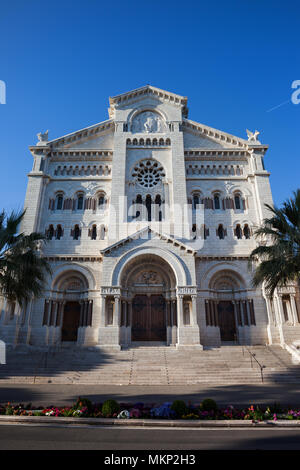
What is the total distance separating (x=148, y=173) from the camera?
98.3 feet

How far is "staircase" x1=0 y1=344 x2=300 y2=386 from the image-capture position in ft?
52.9

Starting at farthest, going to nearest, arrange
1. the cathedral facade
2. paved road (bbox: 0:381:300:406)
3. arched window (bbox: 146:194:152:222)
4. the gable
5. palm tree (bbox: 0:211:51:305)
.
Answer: the gable → arched window (bbox: 146:194:152:222) → the cathedral facade → palm tree (bbox: 0:211:51:305) → paved road (bbox: 0:381:300:406)

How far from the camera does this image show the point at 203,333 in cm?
2391

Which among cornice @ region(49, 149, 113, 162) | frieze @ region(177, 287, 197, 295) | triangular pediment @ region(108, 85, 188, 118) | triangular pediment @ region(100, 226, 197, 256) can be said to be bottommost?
frieze @ region(177, 287, 197, 295)

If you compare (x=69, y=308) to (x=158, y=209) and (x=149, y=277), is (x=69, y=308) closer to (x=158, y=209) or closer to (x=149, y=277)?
(x=149, y=277)

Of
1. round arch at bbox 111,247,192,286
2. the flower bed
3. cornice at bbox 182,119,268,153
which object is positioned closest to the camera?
the flower bed

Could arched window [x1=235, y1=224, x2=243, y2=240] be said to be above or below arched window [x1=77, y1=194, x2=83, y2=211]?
below

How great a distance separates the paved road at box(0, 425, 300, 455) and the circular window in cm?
2364

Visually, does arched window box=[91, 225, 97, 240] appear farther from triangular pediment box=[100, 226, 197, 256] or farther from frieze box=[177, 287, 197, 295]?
frieze box=[177, 287, 197, 295]

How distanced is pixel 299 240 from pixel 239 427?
11.0 metres

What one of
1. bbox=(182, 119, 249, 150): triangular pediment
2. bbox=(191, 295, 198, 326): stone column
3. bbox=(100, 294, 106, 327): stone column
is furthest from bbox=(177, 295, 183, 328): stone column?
bbox=(182, 119, 249, 150): triangular pediment

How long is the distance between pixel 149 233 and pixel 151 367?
1070 cm

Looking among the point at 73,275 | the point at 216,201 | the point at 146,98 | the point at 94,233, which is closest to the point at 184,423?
the point at 73,275
